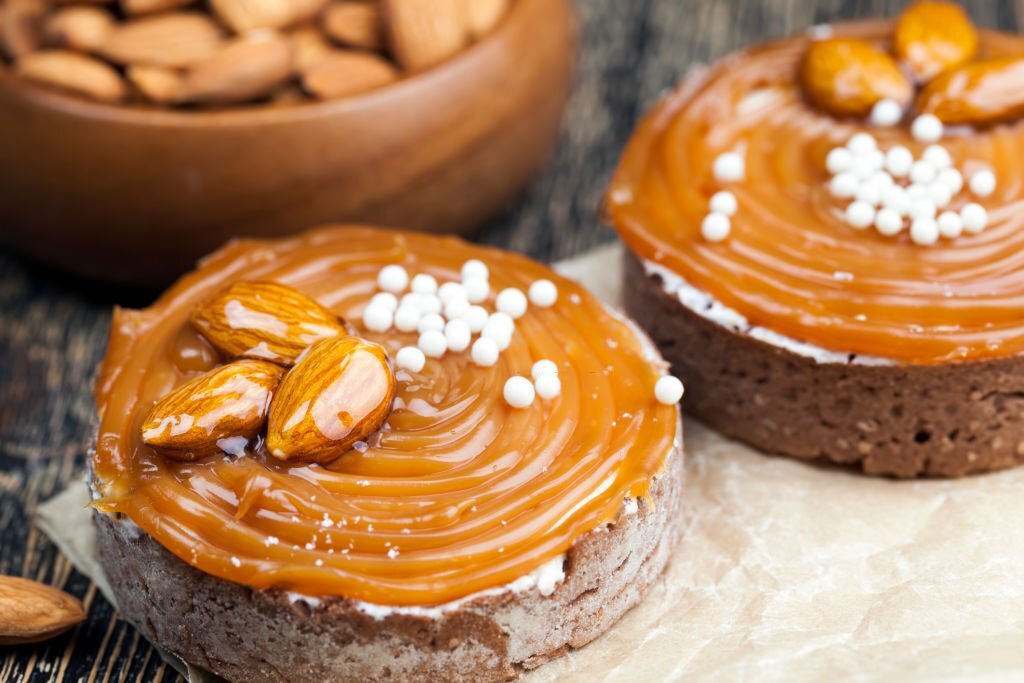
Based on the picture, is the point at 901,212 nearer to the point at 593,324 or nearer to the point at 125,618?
the point at 593,324

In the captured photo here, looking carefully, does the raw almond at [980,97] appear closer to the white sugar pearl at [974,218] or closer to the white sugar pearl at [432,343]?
the white sugar pearl at [974,218]

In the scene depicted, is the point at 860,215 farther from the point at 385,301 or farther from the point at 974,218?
the point at 385,301

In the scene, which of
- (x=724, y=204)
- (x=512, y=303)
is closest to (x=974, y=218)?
(x=724, y=204)

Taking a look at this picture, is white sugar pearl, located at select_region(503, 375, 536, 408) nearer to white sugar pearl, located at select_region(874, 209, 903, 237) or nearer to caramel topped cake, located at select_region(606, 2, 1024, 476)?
caramel topped cake, located at select_region(606, 2, 1024, 476)

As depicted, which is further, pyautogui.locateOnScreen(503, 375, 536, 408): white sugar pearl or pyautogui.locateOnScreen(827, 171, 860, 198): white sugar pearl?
pyautogui.locateOnScreen(827, 171, 860, 198): white sugar pearl

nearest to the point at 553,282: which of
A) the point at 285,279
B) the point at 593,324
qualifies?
the point at 593,324

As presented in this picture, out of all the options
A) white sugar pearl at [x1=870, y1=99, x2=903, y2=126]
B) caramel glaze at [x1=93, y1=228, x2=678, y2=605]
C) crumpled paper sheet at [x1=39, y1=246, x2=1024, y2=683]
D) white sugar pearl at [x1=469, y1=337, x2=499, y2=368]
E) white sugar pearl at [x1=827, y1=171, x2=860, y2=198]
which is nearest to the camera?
caramel glaze at [x1=93, y1=228, x2=678, y2=605]

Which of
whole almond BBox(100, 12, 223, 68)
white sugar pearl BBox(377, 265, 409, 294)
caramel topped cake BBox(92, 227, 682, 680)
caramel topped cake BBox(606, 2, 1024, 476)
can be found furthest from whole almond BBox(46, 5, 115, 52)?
caramel topped cake BBox(606, 2, 1024, 476)

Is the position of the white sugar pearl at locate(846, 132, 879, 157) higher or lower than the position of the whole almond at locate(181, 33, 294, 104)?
higher
